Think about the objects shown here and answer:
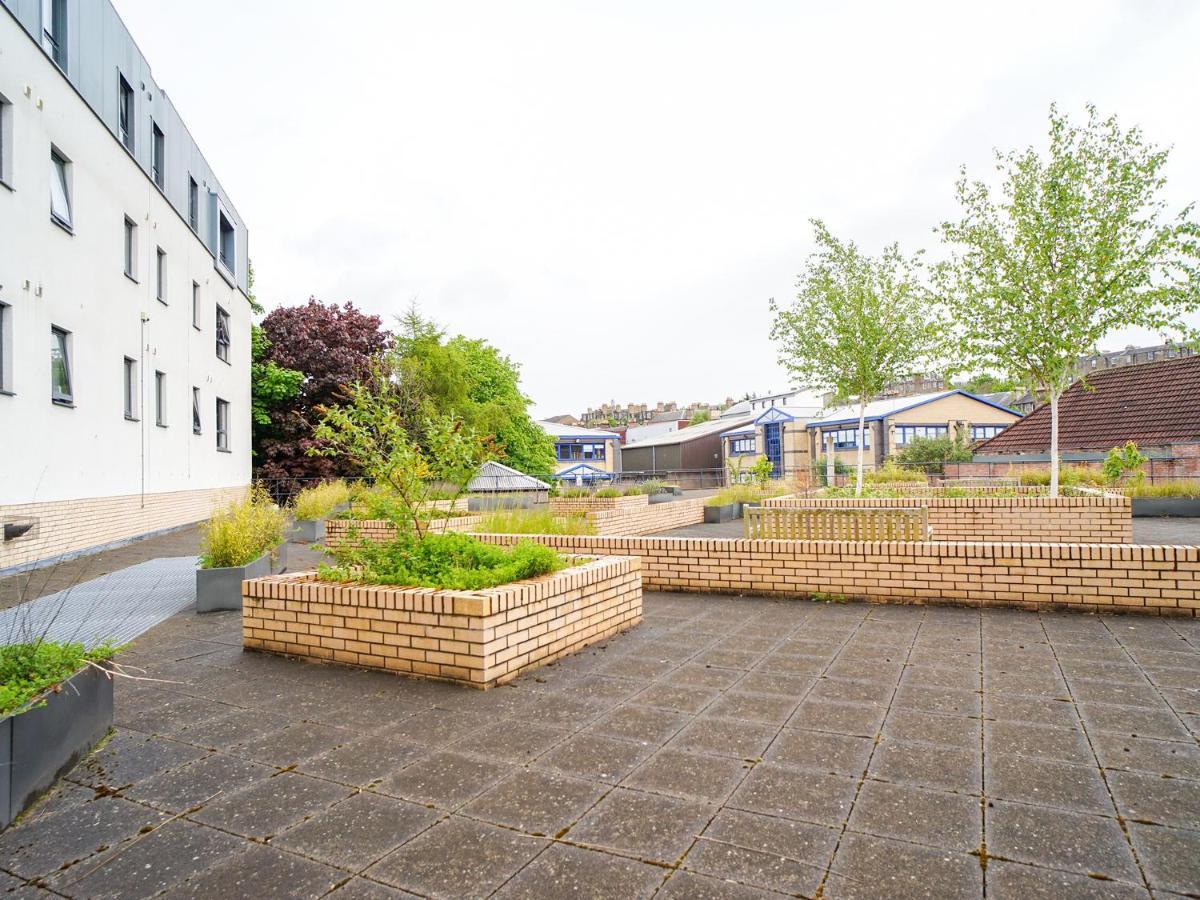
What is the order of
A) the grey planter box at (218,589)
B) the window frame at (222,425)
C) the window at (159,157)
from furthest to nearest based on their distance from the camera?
the window frame at (222,425) → the window at (159,157) → the grey planter box at (218,589)

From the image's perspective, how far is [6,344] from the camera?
1012cm

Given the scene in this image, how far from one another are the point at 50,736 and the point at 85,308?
1210cm

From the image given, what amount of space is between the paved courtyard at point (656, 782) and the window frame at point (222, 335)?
19566mm

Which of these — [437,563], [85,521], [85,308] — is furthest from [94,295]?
[437,563]

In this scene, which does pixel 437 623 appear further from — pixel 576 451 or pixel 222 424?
pixel 576 451

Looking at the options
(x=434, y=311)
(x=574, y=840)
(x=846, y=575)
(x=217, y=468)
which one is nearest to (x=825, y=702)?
(x=574, y=840)

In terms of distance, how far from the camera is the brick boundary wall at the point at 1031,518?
35.7ft

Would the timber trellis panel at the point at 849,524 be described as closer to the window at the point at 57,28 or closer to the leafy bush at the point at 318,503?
the leafy bush at the point at 318,503

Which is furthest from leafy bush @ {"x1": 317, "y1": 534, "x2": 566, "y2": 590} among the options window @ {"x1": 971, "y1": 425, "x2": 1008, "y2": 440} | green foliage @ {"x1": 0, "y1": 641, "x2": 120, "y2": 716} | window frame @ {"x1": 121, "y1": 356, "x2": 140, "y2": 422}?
window @ {"x1": 971, "y1": 425, "x2": 1008, "y2": 440}

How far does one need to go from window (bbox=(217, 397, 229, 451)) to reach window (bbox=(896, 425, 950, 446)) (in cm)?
3736

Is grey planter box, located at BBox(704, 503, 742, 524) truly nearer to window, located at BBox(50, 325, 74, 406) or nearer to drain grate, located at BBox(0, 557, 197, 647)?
drain grate, located at BBox(0, 557, 197, 647)

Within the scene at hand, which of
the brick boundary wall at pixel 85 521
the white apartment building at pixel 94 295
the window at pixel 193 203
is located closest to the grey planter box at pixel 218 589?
the brick boundary wall at pixel 85 521

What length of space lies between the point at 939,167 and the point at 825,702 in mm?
12848

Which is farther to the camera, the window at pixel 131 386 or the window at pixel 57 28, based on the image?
the window at pixel 131 386
